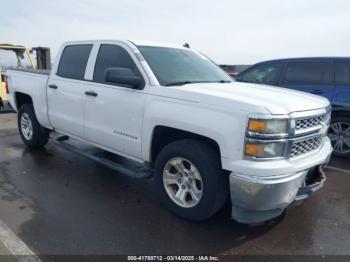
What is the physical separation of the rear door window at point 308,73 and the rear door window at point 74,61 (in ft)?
13.0

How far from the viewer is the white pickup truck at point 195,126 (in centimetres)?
299

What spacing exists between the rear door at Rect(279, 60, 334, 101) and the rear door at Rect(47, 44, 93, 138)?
13.0 ft

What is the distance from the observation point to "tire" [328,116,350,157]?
616 centimetres

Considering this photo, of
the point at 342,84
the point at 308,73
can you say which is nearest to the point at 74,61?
the point at 308,73

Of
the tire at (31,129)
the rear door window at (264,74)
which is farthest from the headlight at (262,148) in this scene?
the tire at (31,129)

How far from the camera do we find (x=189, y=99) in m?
3.39

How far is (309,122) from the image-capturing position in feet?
10.8

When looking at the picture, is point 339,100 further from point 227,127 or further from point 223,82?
point 227,127

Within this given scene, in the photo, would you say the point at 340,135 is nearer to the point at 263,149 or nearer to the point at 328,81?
the point at 328,81

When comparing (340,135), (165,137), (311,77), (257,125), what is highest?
(311,77)

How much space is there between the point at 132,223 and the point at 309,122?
2075mm

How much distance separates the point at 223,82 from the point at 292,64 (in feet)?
9.84

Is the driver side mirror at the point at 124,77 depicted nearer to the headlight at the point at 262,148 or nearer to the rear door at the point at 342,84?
the headlight at the point at 262,148

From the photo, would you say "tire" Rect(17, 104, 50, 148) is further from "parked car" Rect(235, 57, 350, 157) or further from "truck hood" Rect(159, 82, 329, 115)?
"parked car" Rect(235, 57, 350, 157)
